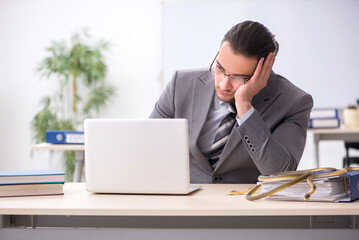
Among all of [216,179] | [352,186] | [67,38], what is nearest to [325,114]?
[216,179]

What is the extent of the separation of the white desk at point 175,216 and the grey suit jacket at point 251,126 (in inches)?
10.6

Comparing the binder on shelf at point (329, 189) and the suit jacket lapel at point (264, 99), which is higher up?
the suit jacket lapel at point (264, 99)

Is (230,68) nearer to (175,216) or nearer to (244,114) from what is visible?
(244,114)

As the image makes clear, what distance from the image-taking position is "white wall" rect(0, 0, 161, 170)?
5305mm

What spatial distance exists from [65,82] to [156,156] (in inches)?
146

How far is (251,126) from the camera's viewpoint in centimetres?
171

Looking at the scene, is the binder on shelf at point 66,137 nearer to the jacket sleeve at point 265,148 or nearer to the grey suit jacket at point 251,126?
the grey suit jacket at point 251,126

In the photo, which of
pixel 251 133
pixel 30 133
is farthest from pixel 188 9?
pixel 251 133

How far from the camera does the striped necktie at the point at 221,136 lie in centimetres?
195

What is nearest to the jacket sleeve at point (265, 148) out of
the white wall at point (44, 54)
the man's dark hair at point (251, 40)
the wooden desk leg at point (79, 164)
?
the man's dark hair at point (251, 40)

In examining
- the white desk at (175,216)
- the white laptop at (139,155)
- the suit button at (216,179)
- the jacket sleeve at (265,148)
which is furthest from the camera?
the suit button at (216,179)

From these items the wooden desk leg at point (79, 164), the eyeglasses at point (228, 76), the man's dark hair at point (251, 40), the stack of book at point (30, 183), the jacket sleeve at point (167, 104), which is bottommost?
the wooden desk leg at point (79, 164)

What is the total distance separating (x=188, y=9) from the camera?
5.16 metres

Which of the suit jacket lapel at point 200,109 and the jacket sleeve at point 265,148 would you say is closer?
the jacket sleeve at point 265,148
